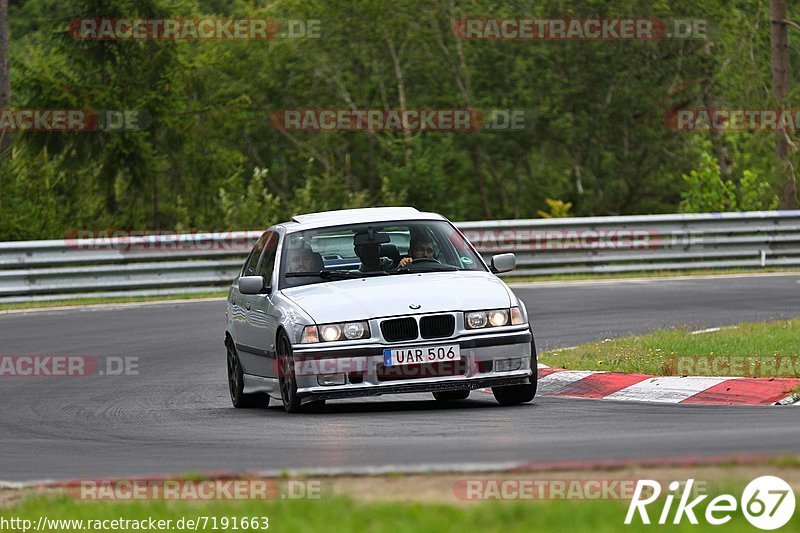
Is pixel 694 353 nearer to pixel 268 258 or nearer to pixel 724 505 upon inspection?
pixel 268 258

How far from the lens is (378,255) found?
12898mm

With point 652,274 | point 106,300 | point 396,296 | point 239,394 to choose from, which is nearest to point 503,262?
point 396,296

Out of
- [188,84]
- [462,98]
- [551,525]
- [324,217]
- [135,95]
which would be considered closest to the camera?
[551,525]

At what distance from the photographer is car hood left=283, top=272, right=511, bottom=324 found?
11695mm

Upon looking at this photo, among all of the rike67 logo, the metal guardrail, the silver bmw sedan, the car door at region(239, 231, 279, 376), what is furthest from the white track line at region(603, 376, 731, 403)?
the metal guardrail

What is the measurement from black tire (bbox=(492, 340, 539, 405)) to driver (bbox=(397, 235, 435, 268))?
1.33 metres

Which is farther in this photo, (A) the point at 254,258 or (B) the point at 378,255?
(A) the point at 254,258

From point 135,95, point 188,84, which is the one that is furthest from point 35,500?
point 188,84

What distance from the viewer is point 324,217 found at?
44.3 feet

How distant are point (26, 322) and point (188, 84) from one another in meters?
16.1

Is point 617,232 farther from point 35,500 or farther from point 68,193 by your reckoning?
point 35,500

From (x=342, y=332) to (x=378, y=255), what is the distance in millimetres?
1386

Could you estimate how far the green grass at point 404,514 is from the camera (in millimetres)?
6051

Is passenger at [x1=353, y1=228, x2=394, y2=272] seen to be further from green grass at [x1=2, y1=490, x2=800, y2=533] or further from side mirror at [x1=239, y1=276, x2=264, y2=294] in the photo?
green grass at [x1=2, y1=490, x2=800, y2=533]
